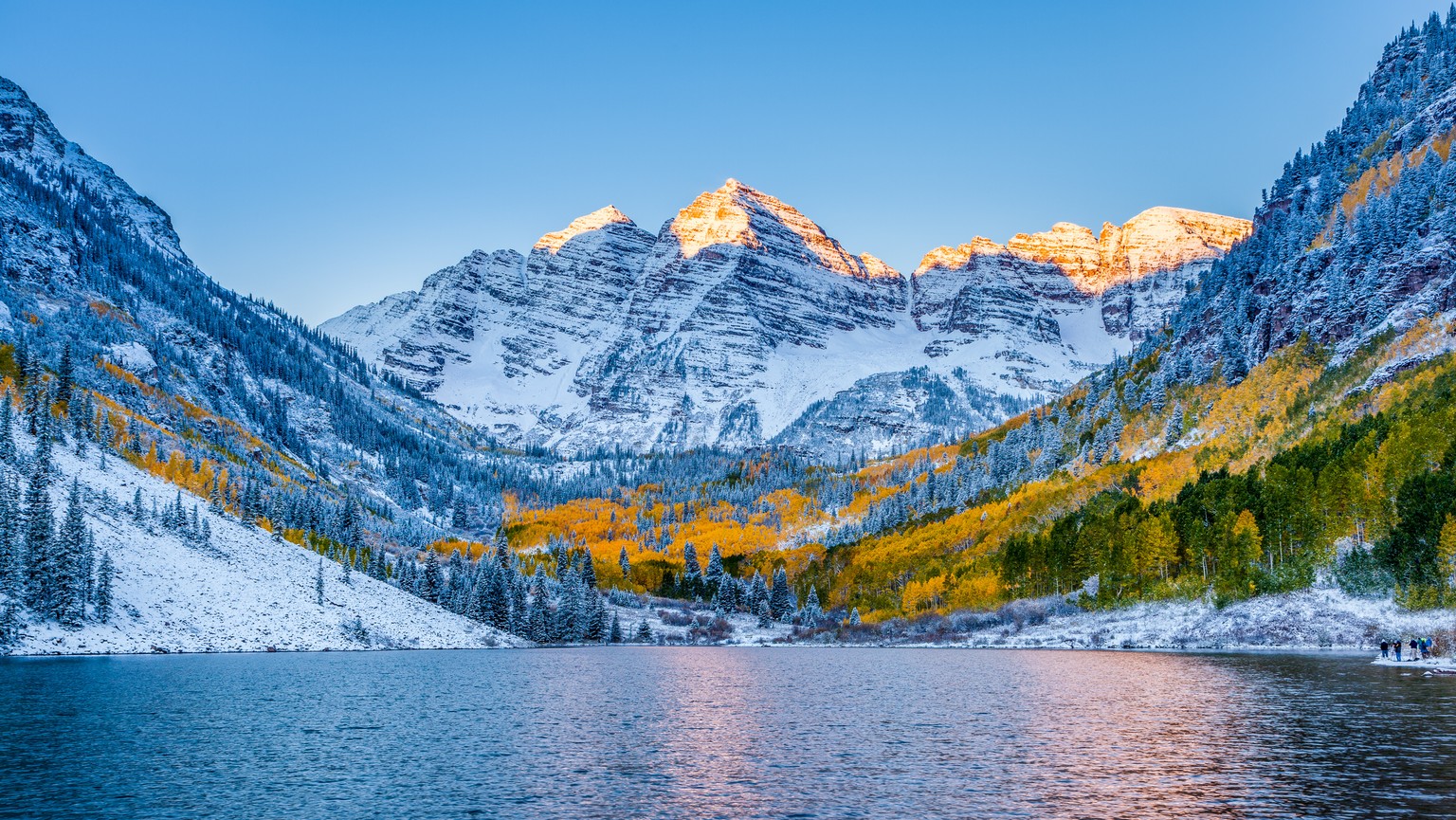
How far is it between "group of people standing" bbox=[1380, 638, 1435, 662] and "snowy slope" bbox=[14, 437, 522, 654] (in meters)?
126

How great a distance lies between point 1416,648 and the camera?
88.6m

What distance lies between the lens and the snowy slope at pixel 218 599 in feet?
379

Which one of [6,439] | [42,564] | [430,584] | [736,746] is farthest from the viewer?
[430,584]

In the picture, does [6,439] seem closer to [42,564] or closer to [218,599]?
[42,564]

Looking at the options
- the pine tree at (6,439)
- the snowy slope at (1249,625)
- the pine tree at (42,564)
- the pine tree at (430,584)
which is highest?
the pine tree at (6,439)

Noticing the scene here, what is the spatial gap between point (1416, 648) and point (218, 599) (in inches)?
5406

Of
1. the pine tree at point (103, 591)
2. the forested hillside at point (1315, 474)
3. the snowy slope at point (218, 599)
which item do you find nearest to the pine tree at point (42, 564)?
the snowy slope at point (218, 599)

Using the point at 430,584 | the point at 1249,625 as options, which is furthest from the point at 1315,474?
the point at 430,584

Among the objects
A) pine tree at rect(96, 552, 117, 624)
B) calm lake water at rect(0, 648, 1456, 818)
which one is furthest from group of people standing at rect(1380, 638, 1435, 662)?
pine tree at rect(96, 552, 117, 624)

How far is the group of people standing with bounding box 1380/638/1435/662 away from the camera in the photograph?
85.2 meters

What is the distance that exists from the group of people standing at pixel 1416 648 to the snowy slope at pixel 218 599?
412 ft

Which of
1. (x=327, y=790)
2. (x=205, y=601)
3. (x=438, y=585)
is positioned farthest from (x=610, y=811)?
(x=438, y=585)

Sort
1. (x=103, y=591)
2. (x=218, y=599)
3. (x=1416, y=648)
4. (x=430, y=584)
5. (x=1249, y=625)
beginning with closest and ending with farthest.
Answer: (x=1416, y=648) → (x=103, y=591) → (x=1249, y=625) → (x=218, y=599) → (x=430, y=584)

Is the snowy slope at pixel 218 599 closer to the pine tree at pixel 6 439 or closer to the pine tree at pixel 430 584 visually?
the pine tree at pixel 6 439
